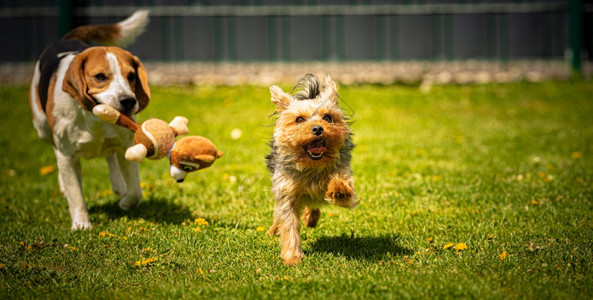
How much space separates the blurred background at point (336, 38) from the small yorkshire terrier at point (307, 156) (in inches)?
414

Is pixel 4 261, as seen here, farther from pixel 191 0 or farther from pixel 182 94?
pixel 191 0

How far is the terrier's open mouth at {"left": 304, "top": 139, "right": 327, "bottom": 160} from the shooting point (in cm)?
459

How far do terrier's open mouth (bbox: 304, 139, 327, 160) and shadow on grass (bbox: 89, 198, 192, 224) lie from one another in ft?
7.21

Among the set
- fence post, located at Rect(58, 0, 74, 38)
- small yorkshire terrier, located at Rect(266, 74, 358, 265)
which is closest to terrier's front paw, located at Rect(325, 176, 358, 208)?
small yorkshire terrier, located at Rect(266, 74, 358, 265)

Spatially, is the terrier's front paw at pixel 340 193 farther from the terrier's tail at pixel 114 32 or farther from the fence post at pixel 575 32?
the fence post at pixel 575 32

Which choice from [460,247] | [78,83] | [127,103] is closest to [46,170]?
[78,83]

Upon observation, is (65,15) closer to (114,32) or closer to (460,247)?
(114,32)

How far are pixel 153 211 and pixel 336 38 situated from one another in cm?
1018

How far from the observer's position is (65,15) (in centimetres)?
1522

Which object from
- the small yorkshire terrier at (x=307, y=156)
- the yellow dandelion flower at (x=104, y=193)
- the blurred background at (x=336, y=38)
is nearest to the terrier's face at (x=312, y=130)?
the small yorkshire terrier at (x=307, y=156)

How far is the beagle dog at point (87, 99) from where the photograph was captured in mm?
5586

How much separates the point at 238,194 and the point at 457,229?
2649 millimetres

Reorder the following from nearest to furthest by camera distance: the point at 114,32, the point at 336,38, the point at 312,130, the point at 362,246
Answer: the point at 312,130
the point at 362,246
the point at 114,32
the point at 336,38

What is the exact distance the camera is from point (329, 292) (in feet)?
13.7
